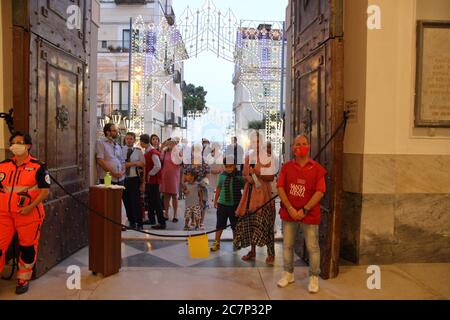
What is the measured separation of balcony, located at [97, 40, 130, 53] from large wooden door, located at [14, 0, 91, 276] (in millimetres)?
21741

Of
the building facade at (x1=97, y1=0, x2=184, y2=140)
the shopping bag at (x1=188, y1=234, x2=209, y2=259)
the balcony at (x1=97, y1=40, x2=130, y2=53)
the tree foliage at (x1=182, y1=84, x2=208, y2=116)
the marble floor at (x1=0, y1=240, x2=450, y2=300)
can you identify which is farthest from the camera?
the tree foliage at (x1=182, y1=84, x2=208, y2=116)

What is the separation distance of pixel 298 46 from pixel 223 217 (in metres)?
2.69

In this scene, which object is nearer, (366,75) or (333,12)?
(333,12)

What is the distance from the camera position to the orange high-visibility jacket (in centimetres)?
435

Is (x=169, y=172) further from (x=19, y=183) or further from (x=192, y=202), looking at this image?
(x=19, y=183)

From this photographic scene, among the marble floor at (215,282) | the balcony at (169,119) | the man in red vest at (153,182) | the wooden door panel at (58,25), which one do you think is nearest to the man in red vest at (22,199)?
the marble floor at (215,282)

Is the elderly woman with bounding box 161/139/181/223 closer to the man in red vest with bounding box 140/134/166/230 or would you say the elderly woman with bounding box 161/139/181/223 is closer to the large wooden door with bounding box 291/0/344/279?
the man in red vest with bounding box 140/134/166/230

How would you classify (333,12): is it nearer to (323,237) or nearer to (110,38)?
(323,237)

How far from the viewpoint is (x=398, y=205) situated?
213 inches

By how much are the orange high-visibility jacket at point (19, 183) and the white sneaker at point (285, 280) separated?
2.58m

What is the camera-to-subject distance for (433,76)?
5.45m

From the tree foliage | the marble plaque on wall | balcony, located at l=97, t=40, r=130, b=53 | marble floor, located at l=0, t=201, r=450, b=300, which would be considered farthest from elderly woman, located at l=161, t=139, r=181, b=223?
the tree foliage

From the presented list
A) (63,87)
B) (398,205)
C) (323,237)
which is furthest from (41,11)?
(398,205)

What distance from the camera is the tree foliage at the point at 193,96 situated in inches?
1988
